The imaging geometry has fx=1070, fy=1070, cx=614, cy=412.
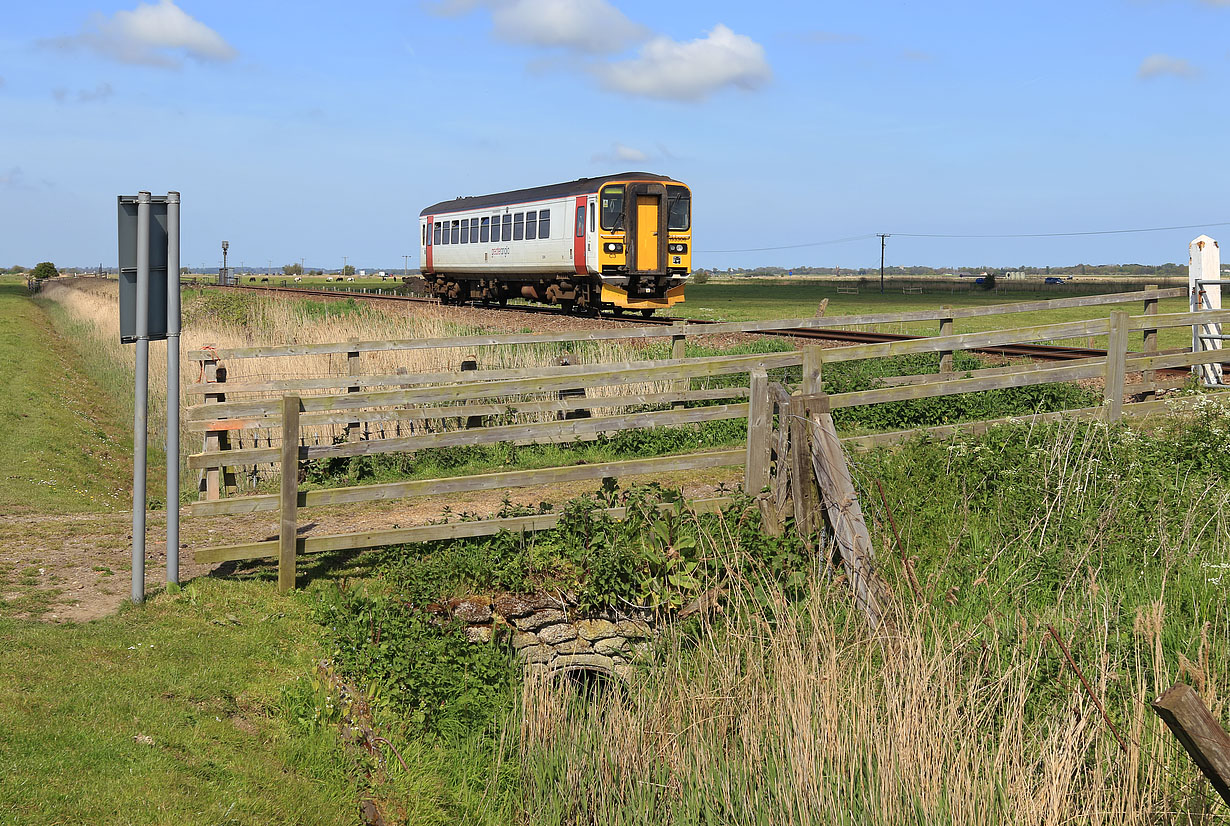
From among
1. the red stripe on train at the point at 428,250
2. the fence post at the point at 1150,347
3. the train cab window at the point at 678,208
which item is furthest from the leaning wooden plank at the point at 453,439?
the red stripe on train at the point at 428,250

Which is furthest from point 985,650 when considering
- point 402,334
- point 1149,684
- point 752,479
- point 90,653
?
point 402,334

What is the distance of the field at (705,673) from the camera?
172 inches

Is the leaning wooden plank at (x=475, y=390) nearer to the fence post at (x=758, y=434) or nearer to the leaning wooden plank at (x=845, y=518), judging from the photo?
the fence post at (x=758, y=434)

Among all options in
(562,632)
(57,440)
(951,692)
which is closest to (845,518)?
(951,692)

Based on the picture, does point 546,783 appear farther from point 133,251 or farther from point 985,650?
point 133,251

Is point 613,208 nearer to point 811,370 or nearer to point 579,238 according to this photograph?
point 579,238

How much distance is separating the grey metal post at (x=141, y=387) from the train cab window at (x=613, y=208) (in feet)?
62.4

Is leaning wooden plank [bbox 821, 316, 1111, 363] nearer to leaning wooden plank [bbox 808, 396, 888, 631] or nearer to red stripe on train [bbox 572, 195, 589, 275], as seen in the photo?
leaning wooden plank [bbox 808, 396, 888, 631]

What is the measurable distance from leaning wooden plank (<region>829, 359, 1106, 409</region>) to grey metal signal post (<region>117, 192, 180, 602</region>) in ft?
14.2

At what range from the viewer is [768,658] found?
565 cm

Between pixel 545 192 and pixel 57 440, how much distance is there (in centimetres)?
1546

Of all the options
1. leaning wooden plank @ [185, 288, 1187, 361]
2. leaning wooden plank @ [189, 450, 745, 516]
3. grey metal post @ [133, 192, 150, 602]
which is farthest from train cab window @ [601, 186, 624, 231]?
grey metal post @ [133, 192, 150, 602]

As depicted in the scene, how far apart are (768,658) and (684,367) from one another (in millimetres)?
3048

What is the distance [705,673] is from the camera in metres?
5.57
